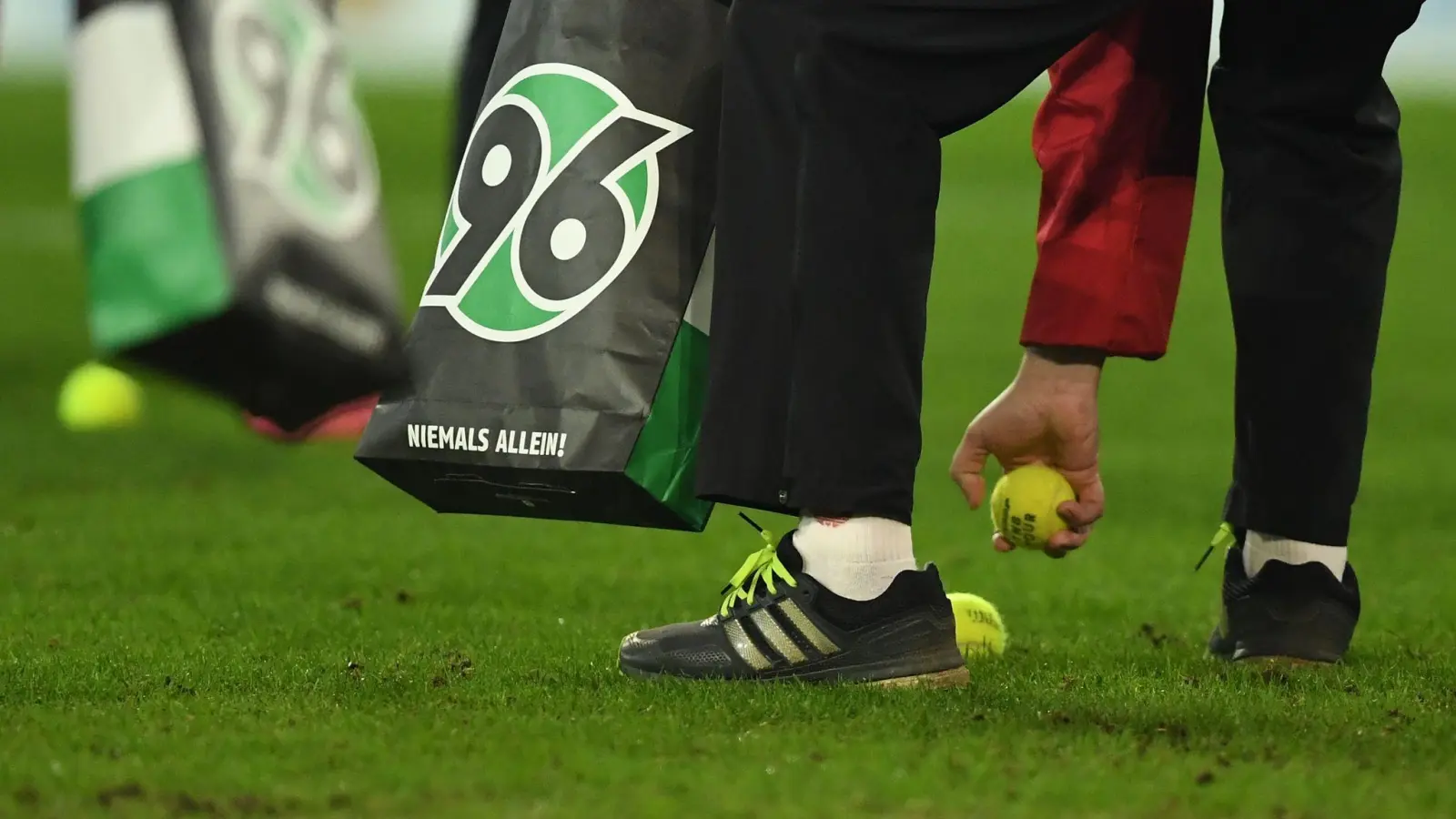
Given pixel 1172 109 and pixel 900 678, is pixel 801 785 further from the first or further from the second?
pixel 1172 109

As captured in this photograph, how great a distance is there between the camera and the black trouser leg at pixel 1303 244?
1.99 metres

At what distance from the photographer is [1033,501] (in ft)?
6.70

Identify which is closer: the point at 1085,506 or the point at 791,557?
the point at 791,557

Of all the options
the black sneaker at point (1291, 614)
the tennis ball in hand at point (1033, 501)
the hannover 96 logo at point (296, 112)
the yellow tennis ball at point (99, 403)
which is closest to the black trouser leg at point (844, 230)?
the tennis ball in hand at point (1033, 501)

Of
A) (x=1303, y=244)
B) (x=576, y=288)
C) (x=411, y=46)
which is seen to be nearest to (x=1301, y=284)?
(x=1303, y=244)

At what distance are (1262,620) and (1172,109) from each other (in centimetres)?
52

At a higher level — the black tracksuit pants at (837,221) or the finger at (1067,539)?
the black tracksuit pants at (837,221)

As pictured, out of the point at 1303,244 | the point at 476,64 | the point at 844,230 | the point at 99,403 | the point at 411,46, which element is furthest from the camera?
the point at 411,46

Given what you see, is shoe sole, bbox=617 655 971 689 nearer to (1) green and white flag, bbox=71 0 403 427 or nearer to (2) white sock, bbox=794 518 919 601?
(2) white sock, bbox=794 518 919 601

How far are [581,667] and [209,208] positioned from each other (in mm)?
865

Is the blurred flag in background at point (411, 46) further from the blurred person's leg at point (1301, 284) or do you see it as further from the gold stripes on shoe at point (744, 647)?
the gold stripes on shoe at point (744, 647)

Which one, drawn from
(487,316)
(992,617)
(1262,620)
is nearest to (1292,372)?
(1262,620)

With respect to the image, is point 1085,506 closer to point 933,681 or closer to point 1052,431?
point 1052,431

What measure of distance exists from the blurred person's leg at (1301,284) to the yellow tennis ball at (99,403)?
2.73 meters
